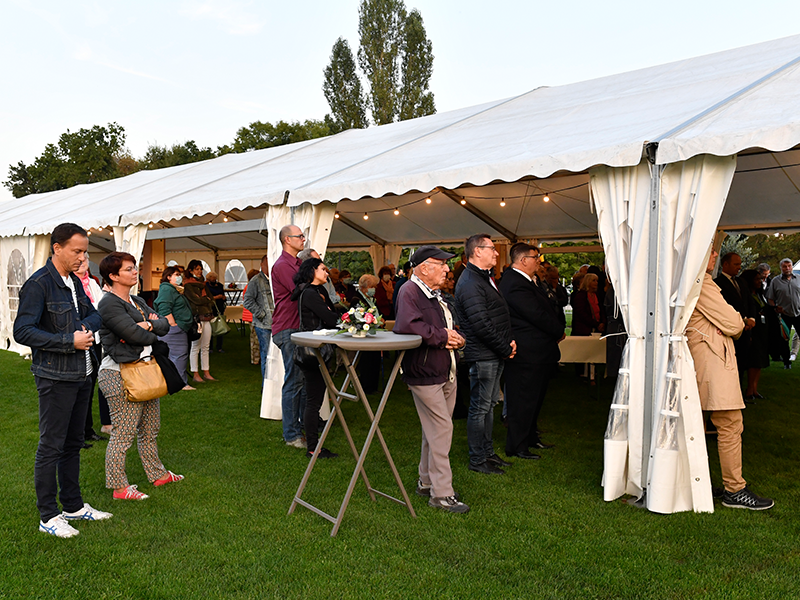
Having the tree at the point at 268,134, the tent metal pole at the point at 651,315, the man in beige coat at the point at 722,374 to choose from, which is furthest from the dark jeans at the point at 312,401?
the tree at the point at 268,134

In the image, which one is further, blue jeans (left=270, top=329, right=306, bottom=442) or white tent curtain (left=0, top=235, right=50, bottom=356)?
white tent curtain (left=0, top=235, right=50, bottom=356)

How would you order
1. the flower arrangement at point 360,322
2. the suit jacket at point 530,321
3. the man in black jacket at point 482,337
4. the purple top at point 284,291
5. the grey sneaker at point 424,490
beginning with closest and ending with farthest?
the flower arrangement at point 360,322
the grey sneaker at point 424,490
the man in black jacket at point 482,337
the suit jacket at point 530,321
the purple top at point 284,291

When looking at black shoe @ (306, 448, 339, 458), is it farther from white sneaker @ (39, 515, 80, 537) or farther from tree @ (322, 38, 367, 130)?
tree @ (322, 38, 367, 130)

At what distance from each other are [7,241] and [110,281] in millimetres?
10073

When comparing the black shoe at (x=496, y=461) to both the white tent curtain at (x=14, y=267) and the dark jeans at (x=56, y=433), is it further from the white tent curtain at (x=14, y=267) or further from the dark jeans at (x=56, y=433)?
the white tent curtain at (x=14, y=267)

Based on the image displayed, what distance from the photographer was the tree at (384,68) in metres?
43.1

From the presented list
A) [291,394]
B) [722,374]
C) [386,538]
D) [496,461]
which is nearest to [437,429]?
[386,538]

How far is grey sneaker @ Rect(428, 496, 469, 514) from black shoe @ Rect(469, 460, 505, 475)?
806 mm

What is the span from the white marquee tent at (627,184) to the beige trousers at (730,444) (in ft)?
0.82

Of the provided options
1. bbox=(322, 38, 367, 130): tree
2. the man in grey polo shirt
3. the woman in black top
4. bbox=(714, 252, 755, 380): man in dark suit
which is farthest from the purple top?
bbox=(322, 38, 367, 130): tree

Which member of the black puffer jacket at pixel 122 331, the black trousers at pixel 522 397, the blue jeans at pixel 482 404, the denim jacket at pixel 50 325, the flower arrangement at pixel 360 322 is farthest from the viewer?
the black trousers at pixel 522 397

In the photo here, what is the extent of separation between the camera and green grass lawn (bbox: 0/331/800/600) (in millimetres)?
3078

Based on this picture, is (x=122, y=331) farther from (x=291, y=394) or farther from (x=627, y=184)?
(x=627, y=184)

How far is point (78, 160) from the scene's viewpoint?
3884cm
